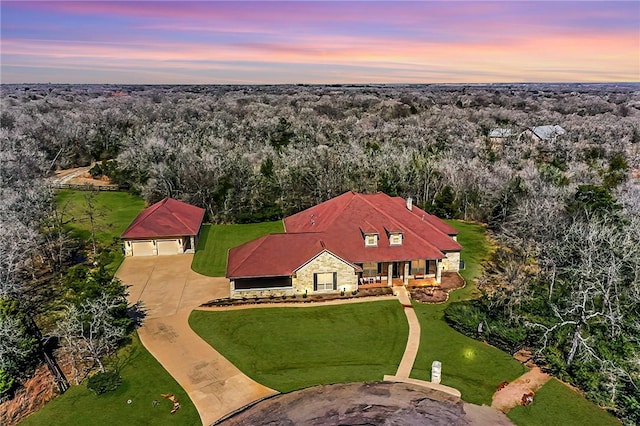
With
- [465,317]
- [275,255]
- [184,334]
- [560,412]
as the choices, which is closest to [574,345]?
[560,412]

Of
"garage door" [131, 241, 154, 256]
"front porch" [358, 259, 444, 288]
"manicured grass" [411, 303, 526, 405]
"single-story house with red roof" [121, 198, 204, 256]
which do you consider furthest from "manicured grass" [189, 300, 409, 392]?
"garage door" [131, 241, 154, 256]

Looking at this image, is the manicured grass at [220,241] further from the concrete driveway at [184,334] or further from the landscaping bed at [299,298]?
the landscaping bed at [299,298]

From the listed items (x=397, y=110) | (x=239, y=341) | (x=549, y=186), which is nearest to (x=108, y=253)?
(x=239, y=341)

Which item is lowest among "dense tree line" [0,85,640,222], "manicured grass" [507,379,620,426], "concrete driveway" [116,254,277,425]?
"manicured grass" [507,379,620,426]

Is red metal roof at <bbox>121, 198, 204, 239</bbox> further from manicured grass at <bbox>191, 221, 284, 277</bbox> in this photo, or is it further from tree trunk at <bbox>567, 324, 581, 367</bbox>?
tree trunk at <bbox>567, 324, 581, 367</bbox>

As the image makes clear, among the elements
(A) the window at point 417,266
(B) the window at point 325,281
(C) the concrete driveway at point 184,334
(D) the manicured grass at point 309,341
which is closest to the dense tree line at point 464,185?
(A) the window at point 417,266

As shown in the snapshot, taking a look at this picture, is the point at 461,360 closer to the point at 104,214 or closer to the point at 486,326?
the point at 486,326
